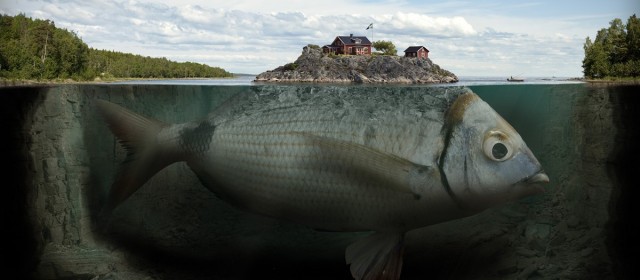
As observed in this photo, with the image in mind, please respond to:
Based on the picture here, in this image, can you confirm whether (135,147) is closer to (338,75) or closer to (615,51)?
(338,75)

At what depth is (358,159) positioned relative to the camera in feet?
9.75

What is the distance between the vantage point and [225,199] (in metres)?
3.55

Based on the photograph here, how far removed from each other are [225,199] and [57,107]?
187 cm

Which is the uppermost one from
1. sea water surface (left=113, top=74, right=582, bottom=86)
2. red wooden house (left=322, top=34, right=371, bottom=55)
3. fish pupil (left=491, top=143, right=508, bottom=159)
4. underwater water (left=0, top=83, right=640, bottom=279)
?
red wooden house (left=322, top=34, right=371, bottom=55)

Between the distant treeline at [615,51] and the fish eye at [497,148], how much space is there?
2.24m

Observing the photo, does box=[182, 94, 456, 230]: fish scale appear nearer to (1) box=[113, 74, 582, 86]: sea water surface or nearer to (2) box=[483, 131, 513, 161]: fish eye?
(2) box=[483, 131, 513, 161]: fish eye

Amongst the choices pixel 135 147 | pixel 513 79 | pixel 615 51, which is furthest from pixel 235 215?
pixel 615 51

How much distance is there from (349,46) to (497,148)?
325 centimetres

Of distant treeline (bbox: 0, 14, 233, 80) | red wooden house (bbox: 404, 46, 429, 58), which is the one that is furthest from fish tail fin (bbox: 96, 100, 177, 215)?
red wooden house (bbox: 404, 46, 429, 58)

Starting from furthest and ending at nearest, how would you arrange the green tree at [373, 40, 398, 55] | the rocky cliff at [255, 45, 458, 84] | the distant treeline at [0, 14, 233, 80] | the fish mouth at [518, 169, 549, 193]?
the green tree at [373, 40, 398, 55] → the rocky cliff at [255, 45, 458, 84] → the distant treeline at [0, 14, 233, 80] → the fish mouth at [518, 169, 549, 193]

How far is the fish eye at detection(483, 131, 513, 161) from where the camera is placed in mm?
2896

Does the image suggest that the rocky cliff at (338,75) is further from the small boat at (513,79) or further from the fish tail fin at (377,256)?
the fish tail fin at (377,256)

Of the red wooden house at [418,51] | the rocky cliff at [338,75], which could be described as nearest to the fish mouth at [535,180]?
the rocky cliff at [338,75]

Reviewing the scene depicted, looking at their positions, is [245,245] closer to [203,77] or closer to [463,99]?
[203,77]
